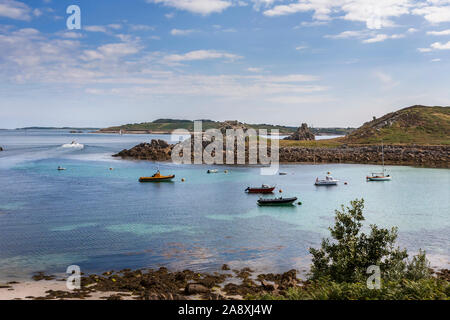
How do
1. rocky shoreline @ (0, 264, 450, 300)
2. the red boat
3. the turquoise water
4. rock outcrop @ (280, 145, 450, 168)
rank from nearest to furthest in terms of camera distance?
rocky shoreline @ (0, 264, 450, 300)
the turquoise water
the red boat
rock outcrop @ (280, 145, 450, 168)

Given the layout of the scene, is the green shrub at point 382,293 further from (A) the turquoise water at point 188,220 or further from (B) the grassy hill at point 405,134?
(B) the grassy hill at point 405,134

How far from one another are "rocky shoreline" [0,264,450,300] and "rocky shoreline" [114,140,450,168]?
11333 cm

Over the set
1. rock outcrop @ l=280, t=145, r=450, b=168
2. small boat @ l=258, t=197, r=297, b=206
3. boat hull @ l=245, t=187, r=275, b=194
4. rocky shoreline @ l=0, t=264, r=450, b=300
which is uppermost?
rock outcrop @ l=280, t=145, r=450, b=168

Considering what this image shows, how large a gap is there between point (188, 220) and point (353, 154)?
368 feet

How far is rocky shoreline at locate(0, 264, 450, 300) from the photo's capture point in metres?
26.9

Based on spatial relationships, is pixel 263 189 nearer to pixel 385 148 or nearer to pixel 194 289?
pixel 194 289

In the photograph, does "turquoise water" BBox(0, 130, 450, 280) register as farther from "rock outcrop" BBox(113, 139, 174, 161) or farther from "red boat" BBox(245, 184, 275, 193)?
"rock outcrop" BBox(113, 139, 174, 161)

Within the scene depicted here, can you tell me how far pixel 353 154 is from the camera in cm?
14938

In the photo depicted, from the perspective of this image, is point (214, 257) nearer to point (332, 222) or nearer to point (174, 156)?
point (332, 222)

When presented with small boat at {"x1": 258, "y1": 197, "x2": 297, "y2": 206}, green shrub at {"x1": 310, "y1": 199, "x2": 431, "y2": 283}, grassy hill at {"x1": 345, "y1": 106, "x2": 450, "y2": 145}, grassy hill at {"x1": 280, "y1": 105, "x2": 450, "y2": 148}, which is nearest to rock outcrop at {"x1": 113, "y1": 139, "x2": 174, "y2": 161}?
grassy hill at {"x1": 280, "y1": 105, "x2": 450, "y2": 148}

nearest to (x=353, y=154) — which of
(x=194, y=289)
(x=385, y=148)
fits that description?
(x=385, y=148)

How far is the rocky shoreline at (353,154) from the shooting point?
13275 centimetres

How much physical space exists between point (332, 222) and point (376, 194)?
95.9ft
